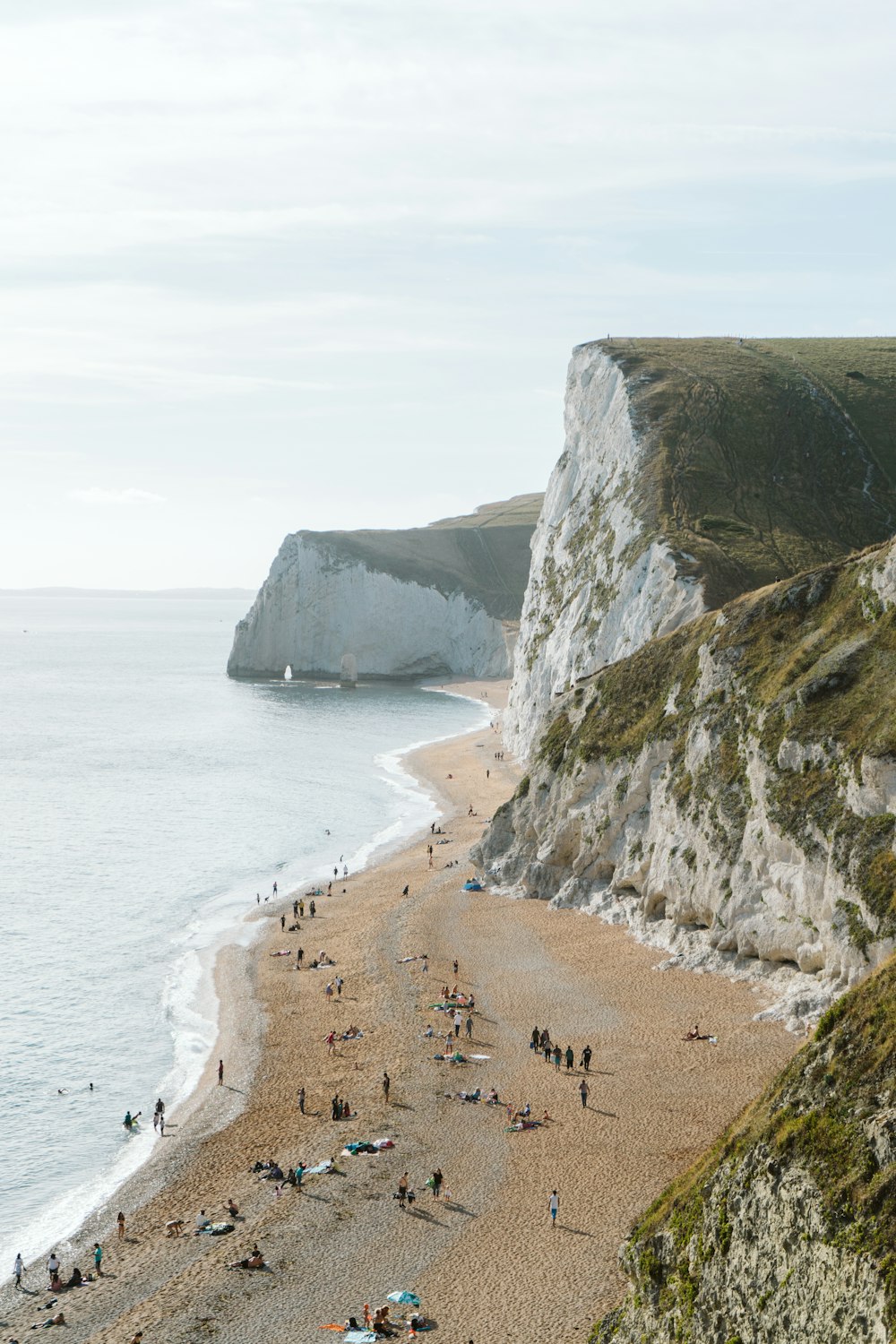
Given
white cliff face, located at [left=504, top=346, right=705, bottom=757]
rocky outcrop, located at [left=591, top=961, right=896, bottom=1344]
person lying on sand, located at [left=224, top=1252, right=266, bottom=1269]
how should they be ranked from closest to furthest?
1. rocky outcrop, located at [left=591, top=961, right=896, bottom=1344]
2. person lying on sand, located at [left=224, top=1252, right=266, bottom=1269]
3. white cliff face, located at [left=504, top=346, right=705, bottom=757]

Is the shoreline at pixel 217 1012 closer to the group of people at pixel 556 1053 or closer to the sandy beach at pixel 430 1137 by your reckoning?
the sandy beach at pixel 430 1137

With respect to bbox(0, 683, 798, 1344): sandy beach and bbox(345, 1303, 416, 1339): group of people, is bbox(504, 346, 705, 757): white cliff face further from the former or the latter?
bbox(345, 1303, 416, 1339): group of people

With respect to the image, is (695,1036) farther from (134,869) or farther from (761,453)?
(761,453)

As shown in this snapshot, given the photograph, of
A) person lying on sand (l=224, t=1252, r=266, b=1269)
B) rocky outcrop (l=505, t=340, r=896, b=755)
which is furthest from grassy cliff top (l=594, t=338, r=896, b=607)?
person lying on sand (l=224, t=1252, r=266, b=1269)

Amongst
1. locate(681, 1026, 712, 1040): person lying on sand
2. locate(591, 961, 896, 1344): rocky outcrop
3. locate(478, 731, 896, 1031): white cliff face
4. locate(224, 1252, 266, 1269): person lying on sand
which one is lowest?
locate(224, 1252, 266, 1269): person lying on sand

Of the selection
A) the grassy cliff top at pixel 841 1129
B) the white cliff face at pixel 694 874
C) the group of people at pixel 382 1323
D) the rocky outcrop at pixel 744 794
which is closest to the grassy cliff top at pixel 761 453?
the rocky outcrop at pixel 744 794

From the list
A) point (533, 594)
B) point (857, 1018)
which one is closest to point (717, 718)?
point (857, 1018)

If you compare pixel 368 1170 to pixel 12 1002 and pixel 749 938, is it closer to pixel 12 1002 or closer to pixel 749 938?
pixel 749 938
